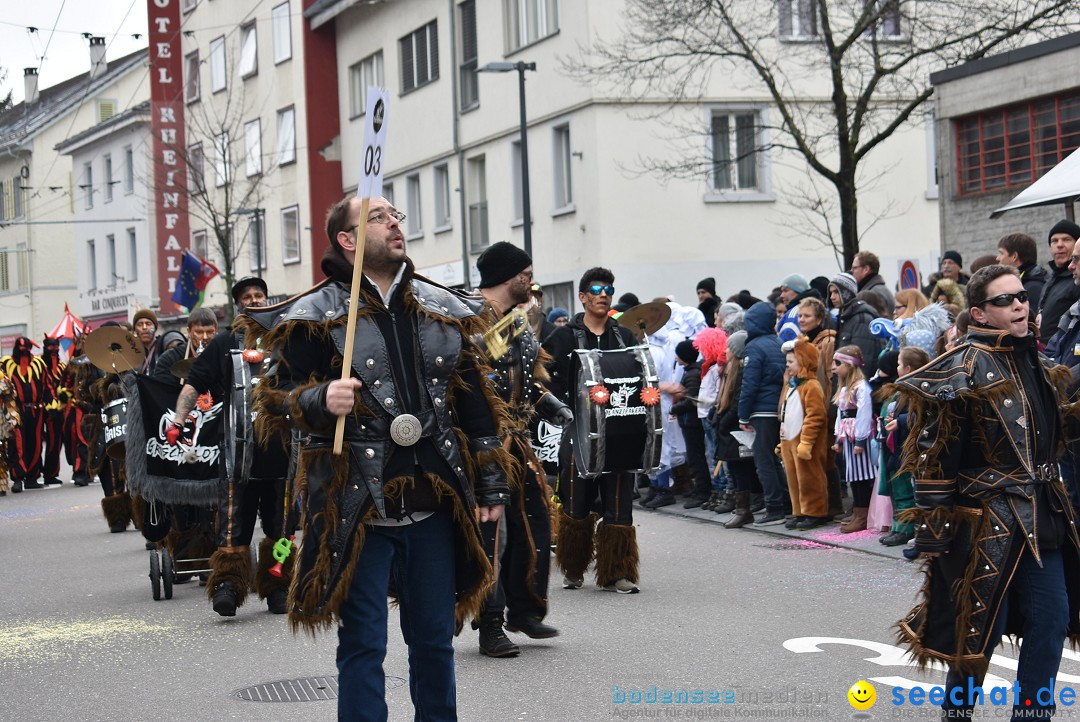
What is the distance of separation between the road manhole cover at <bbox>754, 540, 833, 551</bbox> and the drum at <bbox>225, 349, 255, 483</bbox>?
4.31m

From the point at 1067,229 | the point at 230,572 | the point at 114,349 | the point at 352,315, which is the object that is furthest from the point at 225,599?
the point at 1067,229

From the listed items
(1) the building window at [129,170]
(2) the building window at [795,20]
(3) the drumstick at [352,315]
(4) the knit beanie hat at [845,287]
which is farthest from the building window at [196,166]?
(3) the drumstick at [352,315]

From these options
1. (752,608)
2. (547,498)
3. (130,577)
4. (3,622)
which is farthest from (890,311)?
(3,622)

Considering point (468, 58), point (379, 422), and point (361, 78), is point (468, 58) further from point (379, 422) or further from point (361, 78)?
point (379, 422)

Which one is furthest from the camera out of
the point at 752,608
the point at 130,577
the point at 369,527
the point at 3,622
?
the point at 130,577

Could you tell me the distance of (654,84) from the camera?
26641 millimetres

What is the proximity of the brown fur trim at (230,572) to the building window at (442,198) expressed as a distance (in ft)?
78.1

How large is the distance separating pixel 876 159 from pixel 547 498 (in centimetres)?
2136

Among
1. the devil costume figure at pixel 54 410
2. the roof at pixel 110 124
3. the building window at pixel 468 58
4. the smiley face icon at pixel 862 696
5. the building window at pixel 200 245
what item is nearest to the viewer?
the smiley face icon at pixel 862 696

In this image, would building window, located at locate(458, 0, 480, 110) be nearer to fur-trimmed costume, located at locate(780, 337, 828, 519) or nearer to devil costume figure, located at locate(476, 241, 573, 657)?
fur-trimmed costume, located at locate(780, 337, 828, 519)

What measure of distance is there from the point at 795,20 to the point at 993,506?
22780 mm

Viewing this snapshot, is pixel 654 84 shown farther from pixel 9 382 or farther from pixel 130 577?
pixel 130 577

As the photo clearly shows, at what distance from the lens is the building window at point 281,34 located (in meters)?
39.1

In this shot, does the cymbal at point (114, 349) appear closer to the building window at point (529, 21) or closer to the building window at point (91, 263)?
the building window at point (529, 21)
